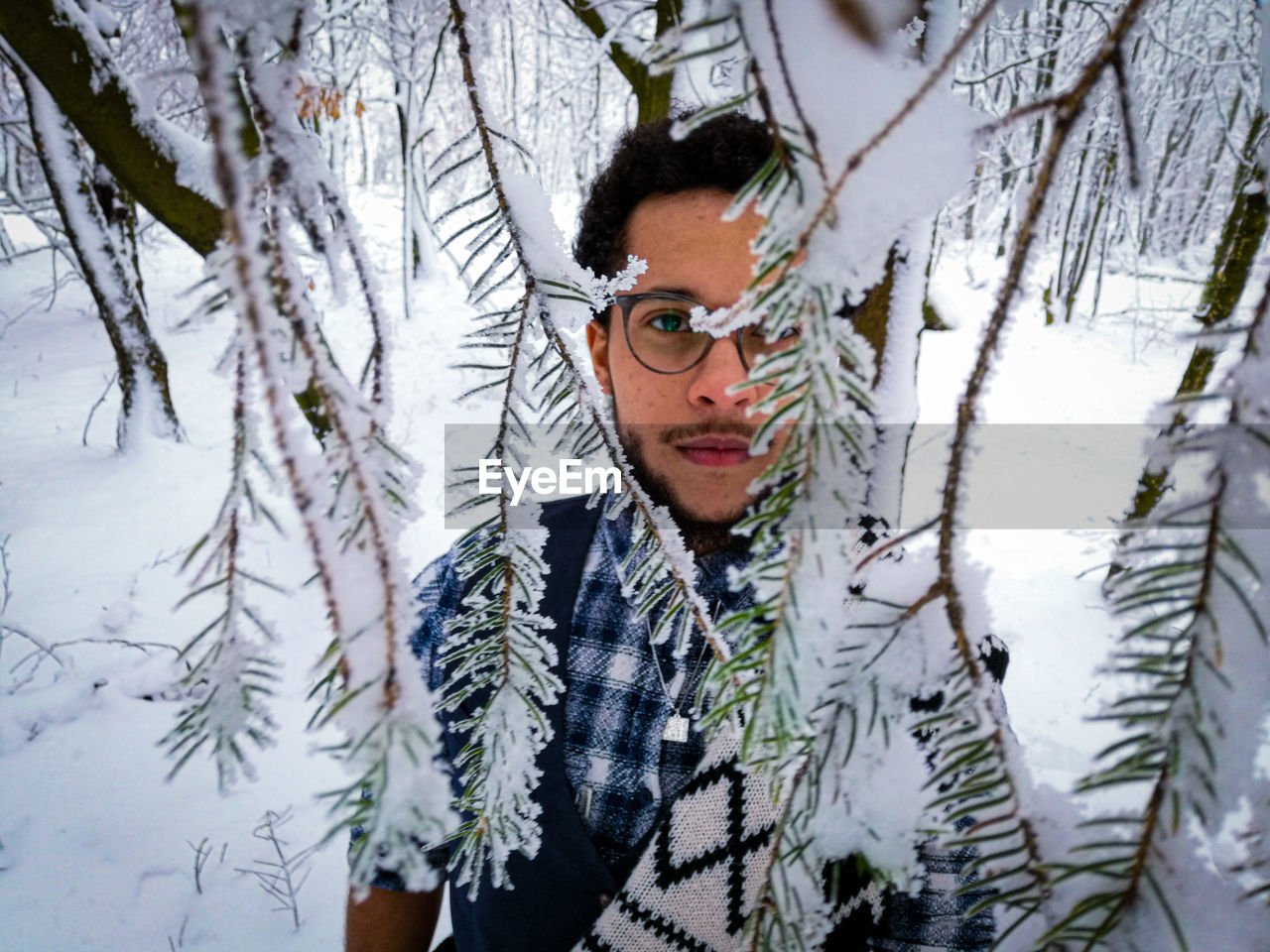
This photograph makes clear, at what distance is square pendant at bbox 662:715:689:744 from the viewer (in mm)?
1020

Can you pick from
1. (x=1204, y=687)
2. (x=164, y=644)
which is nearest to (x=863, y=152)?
(x=1204, y=687)

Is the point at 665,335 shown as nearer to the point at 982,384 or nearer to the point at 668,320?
the point at 668,320

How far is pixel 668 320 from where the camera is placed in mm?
1019

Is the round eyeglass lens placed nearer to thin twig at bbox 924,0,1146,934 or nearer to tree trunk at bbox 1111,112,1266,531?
tree trunk at bbox 1111,112,1266,531

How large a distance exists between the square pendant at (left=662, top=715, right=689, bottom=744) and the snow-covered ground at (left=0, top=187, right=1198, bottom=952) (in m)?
0.53

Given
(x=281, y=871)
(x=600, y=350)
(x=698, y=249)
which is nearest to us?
(x=698, y=249)

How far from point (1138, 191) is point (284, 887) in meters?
2.49

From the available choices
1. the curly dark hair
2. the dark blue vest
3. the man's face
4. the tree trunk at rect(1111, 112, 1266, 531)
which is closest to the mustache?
the man's face

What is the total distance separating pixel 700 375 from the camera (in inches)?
40.1

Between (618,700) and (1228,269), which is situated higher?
(1228,269)

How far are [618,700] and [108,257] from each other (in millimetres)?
3673

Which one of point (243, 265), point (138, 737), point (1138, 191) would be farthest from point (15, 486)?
point (1138, 191)

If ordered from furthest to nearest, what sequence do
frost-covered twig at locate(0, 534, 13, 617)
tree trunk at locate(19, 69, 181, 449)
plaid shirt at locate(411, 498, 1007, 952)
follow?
tree trunk at locate(19, 69, 181, 449)
frost-covered twig at locate(0, 534, 13, 617)
plaid shirt at locate(411, 498, 1007, 952)

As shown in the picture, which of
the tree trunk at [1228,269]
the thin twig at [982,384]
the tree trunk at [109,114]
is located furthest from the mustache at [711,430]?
the tree trunk at [109,114]
